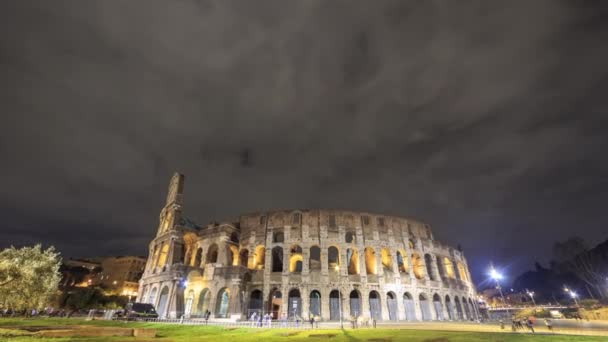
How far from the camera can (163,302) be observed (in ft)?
129

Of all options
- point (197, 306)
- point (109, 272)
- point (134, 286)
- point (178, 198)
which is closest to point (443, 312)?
point (197, 306)

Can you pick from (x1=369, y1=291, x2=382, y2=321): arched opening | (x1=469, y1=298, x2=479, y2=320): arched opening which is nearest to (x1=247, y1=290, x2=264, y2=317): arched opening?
(x1=369, y1=291, x2=382, y2=321): arched opening

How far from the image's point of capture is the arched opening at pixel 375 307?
35938 millimetres

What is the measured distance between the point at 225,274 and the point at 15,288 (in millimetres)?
18706

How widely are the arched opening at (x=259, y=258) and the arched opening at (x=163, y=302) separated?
1251cm

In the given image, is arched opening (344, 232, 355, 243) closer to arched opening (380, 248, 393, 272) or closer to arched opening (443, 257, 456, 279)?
arched opening (380, 248, 393, 272)

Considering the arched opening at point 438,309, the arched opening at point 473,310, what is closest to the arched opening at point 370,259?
the arched opening at point 438,309

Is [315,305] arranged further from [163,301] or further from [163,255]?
[163,255]

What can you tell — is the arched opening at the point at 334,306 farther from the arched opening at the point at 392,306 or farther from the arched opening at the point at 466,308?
the arched opening at the point at 466,308

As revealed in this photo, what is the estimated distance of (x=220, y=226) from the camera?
40.9m

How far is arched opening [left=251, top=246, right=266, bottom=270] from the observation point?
3972cm

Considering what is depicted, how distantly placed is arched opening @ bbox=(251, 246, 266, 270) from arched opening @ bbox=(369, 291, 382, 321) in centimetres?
1551

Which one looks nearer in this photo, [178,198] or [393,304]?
[393,304]

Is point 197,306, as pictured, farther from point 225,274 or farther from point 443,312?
point 443,312
